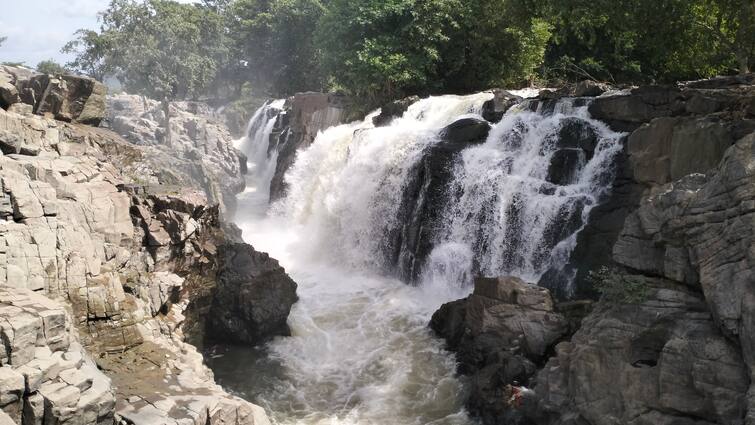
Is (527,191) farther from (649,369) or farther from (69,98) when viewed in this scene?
(69,98)

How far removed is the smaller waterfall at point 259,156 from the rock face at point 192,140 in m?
0.93

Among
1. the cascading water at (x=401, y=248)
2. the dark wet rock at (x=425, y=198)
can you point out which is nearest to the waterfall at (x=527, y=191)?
the cascading water at (x=401, y=248)

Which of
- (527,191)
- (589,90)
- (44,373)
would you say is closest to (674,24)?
(589,90)

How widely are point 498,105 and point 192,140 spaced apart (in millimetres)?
20906

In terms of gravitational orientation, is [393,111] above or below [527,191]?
above

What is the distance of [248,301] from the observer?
15680 mm

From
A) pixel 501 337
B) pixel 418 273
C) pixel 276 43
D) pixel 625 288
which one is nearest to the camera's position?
pixel 625 288

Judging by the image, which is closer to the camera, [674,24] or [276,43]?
[674,24]

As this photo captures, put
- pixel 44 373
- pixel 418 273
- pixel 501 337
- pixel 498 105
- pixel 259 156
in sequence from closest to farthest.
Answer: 1. pixel 44 373
2. pixel 501 337
3. pixel 418 273
4. pixel 498 105
5. pixel 259 156

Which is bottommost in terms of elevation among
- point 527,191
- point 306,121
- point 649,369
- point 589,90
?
point 649,369

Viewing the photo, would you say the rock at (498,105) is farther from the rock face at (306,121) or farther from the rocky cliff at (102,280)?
the rock face at (306,121)

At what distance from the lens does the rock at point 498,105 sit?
66.0 feet

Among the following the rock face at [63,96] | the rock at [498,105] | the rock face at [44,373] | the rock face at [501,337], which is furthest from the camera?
the rock at [498,105]

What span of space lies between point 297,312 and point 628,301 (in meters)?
10.00
